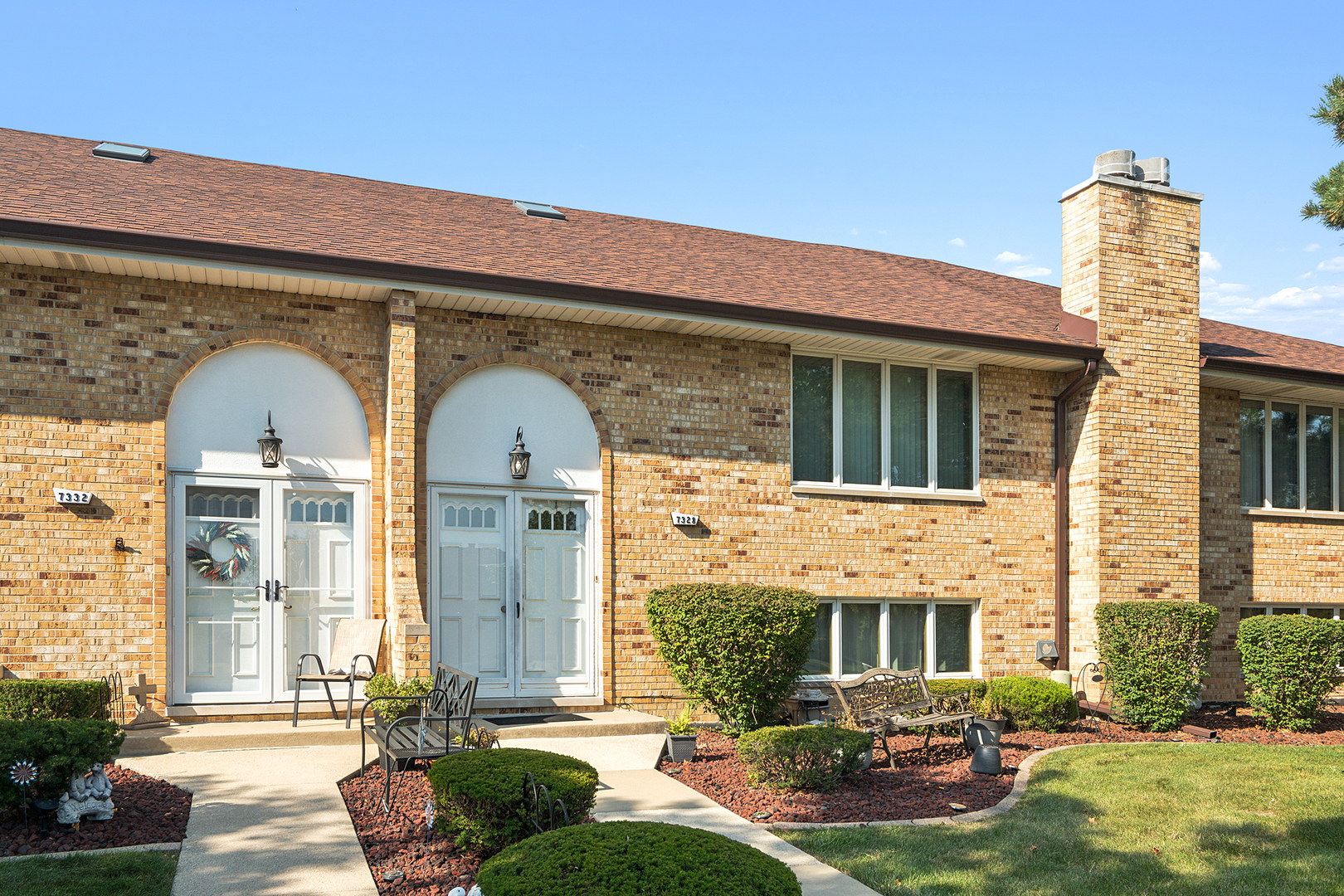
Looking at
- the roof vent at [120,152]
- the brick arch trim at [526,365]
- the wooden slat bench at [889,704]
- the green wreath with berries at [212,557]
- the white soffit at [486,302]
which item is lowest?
the wooden slat bench at [889,704]

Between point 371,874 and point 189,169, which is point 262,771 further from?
point 189,169

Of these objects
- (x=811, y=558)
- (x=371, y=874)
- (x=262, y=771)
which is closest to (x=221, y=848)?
(x=371, y=874)

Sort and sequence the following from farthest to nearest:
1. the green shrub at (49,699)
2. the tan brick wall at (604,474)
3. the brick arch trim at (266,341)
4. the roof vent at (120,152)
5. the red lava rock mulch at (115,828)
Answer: the roof vent at (120,152)
the brick arch trim at (266,341)
the tan brick wall at (604,474)
the green shrub at (49,699)
the red lava rock mulch at (115,828)

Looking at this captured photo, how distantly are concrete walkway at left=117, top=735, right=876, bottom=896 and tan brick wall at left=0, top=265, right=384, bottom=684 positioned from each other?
1.63m

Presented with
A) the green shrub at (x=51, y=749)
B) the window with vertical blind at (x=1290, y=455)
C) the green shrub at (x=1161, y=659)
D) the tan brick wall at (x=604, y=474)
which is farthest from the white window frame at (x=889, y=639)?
the green shrub at (x=51, y=749)

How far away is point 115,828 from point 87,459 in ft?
13.6

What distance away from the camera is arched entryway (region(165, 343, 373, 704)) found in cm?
938

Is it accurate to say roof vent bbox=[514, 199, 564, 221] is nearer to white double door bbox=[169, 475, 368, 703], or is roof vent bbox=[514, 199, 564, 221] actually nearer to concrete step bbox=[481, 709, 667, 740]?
white double door bbox=[169, 475, 368, 703]

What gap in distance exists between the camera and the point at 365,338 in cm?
1004

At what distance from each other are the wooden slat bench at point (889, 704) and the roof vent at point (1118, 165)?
7.16 m

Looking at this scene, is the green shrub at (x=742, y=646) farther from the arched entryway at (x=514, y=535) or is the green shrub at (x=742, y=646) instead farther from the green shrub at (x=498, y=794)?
the green shrub at (x=498, y=794)

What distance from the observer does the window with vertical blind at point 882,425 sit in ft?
38.6

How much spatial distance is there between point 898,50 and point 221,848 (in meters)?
9.28

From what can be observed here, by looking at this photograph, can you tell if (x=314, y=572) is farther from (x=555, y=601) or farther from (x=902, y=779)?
(x=902, y=779)
